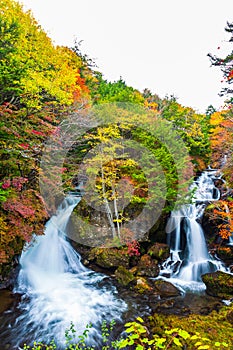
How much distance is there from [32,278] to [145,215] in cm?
581

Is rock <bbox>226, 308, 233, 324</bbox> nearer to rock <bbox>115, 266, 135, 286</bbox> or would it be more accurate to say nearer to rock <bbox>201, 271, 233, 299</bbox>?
rock <bbox>201, 271, 233, 299</bbox>

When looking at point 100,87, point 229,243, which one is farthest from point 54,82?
point 100,87

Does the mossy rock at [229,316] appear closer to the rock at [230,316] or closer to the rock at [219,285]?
the rock at [230,316]

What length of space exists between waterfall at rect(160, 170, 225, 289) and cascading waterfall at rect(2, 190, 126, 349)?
130 inches

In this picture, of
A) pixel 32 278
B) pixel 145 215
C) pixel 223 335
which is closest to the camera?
pixel 223 335

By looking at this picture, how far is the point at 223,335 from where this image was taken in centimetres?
499

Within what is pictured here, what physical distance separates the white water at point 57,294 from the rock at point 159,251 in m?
2.67

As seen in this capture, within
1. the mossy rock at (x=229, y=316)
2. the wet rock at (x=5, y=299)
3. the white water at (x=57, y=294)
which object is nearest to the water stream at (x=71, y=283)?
the white water at (x=57, y=294)

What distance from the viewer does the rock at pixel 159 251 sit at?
426 inches

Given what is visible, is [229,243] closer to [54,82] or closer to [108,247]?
[108,247]

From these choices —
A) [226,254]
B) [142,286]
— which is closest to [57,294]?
[142,286]

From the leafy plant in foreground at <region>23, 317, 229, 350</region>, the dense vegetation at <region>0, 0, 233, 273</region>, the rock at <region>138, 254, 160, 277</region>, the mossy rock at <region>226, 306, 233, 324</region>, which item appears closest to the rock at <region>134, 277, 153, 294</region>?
the rock at <region>138, 254, 160, 277</region>

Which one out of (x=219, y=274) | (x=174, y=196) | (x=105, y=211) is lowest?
(x=219, y=274)

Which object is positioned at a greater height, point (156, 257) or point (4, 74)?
point (4, 74)
